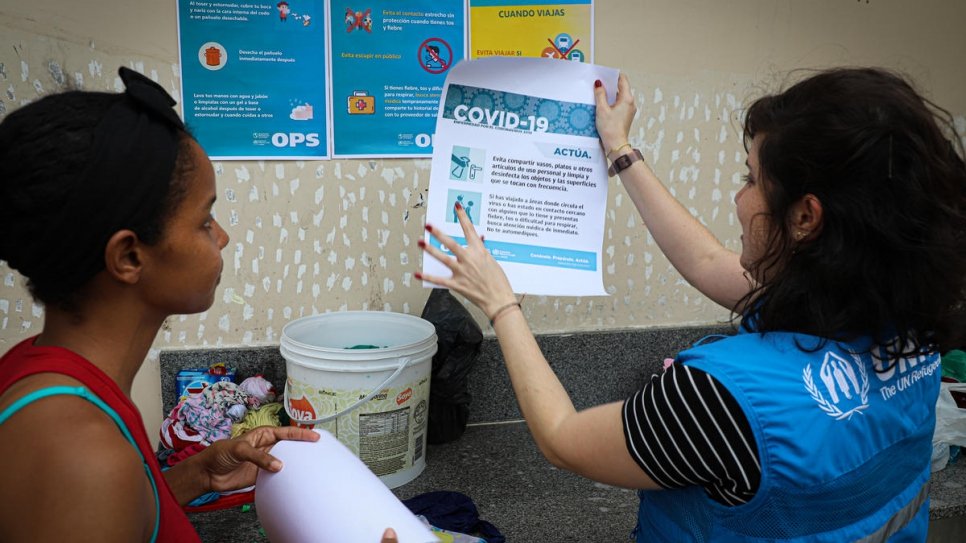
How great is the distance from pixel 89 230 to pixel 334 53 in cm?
115

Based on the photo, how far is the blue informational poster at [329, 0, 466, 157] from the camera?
1821 mm

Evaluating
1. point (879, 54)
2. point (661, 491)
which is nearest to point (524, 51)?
point (879, 54)

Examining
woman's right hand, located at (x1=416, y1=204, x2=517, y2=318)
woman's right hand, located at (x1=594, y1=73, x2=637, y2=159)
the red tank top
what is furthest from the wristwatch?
the red tank top

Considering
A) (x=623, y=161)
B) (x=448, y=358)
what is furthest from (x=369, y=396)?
(x=623, y=161)

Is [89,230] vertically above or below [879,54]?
below

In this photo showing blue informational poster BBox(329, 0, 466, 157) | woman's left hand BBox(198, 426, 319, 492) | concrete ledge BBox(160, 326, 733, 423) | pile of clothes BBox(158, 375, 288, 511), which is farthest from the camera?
concrete ledge BBox(160, 326, 733, 423)

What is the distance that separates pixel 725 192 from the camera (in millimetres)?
2113

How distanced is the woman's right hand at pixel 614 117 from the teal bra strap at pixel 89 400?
0.94 metres

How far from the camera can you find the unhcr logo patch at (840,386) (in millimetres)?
859

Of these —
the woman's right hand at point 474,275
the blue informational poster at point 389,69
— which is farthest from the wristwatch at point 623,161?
the blue informational poster at point 389,69

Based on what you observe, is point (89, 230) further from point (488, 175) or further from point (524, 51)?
point (524, 51)

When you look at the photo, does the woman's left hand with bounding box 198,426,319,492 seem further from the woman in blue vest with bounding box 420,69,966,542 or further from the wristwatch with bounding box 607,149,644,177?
the wristwatch with bounding box 607,149,644,177

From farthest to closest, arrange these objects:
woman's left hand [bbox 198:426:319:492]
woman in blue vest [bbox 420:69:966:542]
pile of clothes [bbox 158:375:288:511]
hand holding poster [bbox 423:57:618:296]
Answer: pile of clothes [bbox 158:375:288:511] → hand holding poster [bbox 423:57:618:296] → woman's left hand [bbox 198:426:319:492] → woman in blue vest [bbox 420:69:966:542]

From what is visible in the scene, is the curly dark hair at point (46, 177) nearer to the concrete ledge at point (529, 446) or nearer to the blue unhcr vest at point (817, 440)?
the blue unhcr vest at point (817, 440)
